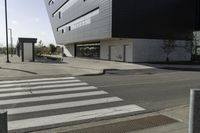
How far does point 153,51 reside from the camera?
1315 inches

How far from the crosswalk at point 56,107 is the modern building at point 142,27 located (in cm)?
2205

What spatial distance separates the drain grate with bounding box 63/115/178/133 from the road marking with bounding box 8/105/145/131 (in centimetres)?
78

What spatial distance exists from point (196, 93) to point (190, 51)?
35479 millimetres

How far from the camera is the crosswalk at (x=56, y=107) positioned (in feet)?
19.3

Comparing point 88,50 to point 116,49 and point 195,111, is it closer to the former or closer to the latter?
point 116,49

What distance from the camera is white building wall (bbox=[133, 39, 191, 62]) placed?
32.0m

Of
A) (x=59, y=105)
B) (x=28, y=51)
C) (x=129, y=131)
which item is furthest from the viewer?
(x=28, y=51)

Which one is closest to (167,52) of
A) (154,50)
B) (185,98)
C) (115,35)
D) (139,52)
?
(154,50)

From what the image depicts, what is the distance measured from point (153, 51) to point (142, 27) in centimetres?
391

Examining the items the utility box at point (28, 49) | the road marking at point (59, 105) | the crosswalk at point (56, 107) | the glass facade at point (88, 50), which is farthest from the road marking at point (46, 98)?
the glass facade at point (88, 50)

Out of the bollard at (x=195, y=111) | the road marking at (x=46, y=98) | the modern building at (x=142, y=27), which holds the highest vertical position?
the modern building at (x=142, y=27)

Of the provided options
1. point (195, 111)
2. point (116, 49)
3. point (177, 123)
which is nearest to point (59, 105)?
point (177, 123)

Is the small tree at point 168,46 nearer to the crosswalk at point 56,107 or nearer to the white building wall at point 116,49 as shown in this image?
the white building wall at point 116,49

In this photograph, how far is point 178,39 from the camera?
3497 centimetres
